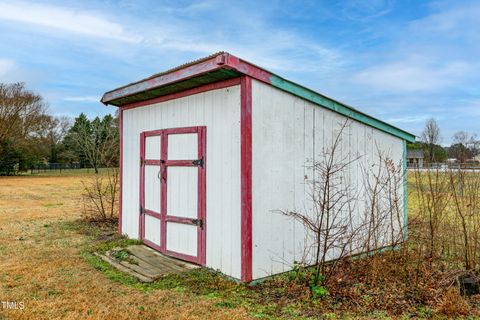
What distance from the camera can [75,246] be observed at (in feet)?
20.4

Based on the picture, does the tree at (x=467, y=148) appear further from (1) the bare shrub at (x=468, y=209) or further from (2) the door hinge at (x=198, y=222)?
(2) the door hinge at (x=198, y=222)

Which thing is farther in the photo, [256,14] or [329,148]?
[256,14]

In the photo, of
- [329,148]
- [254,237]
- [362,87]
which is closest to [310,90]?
[329,148]

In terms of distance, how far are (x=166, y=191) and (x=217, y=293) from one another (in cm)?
205

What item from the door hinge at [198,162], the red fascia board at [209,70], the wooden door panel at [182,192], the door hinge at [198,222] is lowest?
the door hinge at [198,222]

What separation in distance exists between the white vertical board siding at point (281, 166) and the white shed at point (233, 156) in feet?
0.04

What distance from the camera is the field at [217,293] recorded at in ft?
10.9

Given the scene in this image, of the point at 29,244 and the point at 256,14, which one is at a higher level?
the point at 256,14

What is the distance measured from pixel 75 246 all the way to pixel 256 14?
6.32m

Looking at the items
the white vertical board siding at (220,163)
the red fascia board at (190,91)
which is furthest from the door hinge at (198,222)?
the red fascia board at (190,91)

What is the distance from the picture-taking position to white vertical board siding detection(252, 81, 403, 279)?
4238 mm

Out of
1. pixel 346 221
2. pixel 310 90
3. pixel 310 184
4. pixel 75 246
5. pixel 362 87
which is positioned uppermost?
pixel 362 87

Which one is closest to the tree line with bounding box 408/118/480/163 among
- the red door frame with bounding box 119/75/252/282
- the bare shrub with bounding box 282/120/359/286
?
the bare shrub with bounding box 282/120/359/286

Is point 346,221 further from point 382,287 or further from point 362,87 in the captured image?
point 362,87
